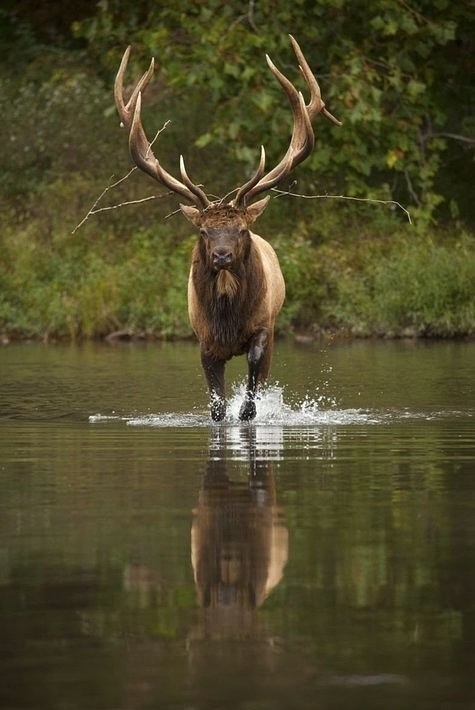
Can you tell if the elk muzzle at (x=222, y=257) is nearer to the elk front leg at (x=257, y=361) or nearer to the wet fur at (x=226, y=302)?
the wet fur at (x=226, y=302)

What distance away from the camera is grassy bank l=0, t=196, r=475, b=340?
92.6 ft

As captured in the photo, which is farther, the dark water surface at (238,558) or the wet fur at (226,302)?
the wet fur at (226,302)

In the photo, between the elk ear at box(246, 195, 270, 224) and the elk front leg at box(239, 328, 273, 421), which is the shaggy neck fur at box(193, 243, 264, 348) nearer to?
the elk front leg at box(239, 328, 273, 421)

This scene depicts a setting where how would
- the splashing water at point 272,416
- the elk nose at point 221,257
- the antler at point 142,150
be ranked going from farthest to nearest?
the antler at point 142,150, the splashing water at point 272,416, the elk nose at point 221,257

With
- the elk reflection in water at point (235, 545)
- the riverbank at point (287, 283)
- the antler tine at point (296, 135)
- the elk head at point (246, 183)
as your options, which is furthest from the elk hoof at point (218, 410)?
the riverbank at point (287, 283)

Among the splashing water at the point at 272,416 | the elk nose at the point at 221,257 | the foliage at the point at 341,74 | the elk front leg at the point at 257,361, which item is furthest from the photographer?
the foliage at the point at 341,74

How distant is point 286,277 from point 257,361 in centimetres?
1412

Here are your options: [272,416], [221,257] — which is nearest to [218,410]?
[272,416]

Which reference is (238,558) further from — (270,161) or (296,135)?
(270,161)

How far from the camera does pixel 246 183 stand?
16266mm

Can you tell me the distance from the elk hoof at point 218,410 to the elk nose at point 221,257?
3.80 ft

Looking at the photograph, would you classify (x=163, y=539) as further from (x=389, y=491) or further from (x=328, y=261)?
(x=328, y=261)

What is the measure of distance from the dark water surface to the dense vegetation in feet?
44.6

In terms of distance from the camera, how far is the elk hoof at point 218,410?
1530 centimetres
